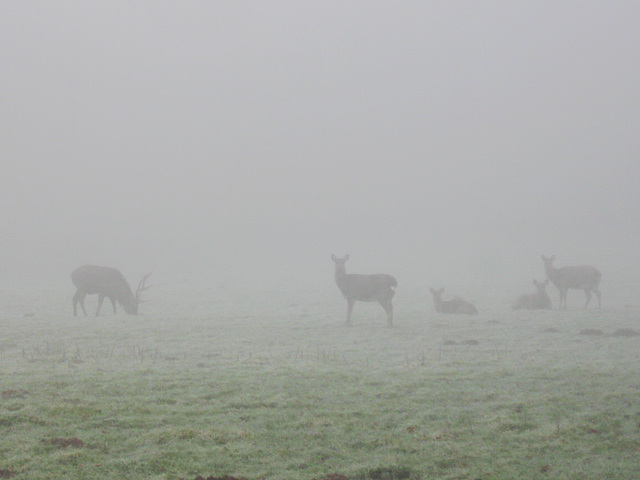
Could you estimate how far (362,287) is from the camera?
24.4 metres

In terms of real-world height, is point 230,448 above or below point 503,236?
below

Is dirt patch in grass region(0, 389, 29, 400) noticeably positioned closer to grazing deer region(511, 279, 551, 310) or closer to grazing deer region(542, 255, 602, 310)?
grazing deer region(511, 279, 551, 310)

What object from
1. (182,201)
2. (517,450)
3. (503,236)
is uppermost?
(182,201)

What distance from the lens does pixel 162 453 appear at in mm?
7820

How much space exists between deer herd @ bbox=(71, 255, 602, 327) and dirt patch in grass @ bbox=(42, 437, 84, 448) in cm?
1611

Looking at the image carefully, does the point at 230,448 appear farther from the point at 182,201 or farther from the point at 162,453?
the point at 182,201

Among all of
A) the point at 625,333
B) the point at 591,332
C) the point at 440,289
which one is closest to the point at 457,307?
the point at 440,289

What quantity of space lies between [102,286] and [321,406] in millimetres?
20864

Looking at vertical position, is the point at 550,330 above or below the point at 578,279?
below

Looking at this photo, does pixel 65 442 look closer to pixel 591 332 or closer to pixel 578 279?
pixel 591 332

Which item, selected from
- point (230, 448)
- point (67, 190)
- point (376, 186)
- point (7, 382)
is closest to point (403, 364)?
Answer: point (230, 448)

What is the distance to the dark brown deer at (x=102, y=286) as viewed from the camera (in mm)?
28109

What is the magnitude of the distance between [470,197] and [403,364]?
459ft

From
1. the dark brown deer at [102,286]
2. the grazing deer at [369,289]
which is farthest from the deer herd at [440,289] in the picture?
the dark brown deer at [102,286]
